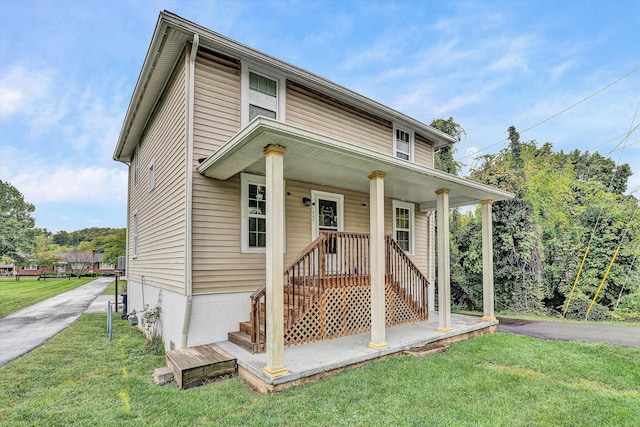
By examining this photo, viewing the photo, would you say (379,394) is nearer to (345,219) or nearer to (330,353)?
(330,353)

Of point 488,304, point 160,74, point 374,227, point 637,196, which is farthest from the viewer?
point 637,196

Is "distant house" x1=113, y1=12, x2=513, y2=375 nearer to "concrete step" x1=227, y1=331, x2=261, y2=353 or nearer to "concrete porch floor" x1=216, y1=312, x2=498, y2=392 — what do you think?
"concrete step" x1=227, y1=331, x2=261, y2=353

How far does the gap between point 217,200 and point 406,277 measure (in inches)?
175

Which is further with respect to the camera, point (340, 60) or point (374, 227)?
point (340, 60)

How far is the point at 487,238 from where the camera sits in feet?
24.6

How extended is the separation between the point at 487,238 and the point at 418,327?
2.66m

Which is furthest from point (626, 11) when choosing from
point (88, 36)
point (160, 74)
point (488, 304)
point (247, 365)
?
point (88, 36)

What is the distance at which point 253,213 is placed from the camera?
20.4 feet

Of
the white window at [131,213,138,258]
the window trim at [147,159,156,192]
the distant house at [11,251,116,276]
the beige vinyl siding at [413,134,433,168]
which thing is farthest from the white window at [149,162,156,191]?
the distant house at [11,251,116,276]

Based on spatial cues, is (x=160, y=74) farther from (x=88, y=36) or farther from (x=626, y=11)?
(x=626, y=11)

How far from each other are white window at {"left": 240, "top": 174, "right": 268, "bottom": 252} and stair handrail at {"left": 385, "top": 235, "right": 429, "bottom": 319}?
8.89ft

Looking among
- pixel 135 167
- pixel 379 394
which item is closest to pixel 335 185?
pixel 379 394

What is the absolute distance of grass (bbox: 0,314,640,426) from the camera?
11.0ft

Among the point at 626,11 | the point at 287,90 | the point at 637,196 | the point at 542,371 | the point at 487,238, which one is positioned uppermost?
the point at 626,11
